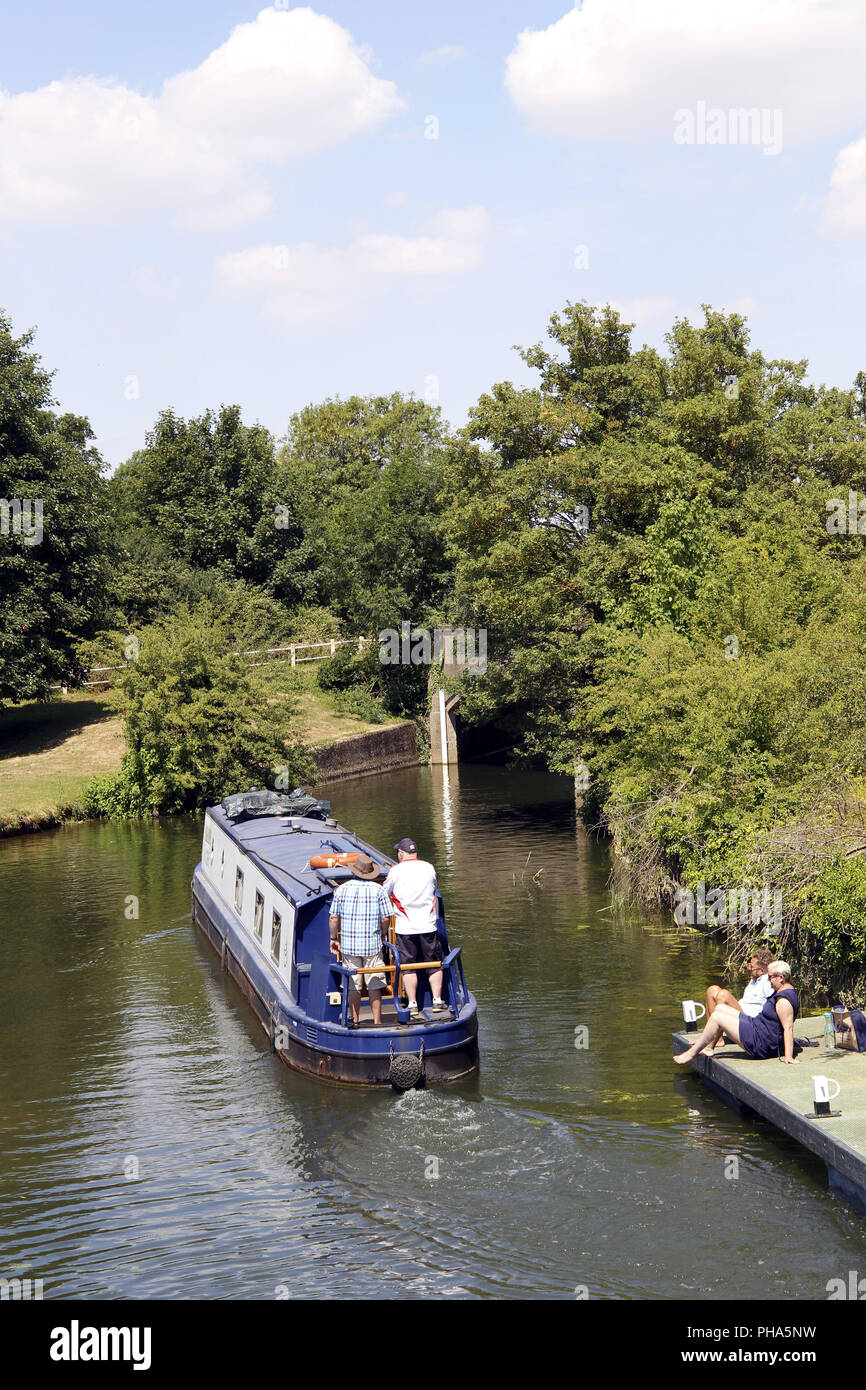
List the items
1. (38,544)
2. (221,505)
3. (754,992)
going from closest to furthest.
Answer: (754,992), (38,544), (221,505)

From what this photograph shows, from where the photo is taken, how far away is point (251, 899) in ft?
64.1

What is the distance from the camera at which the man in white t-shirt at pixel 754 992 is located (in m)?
14.2

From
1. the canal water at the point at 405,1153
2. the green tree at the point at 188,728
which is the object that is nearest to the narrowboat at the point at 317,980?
the canal water at the point at 405,1153

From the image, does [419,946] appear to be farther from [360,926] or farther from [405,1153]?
[405,1153]

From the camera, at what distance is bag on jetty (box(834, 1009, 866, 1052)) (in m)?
13.8

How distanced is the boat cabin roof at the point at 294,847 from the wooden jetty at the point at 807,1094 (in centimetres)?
502

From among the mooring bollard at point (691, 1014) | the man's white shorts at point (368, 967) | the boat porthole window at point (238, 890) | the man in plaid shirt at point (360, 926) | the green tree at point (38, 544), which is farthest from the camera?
the green tree at point (38, 544)

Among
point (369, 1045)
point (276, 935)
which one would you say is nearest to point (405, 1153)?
point (369, 1045)

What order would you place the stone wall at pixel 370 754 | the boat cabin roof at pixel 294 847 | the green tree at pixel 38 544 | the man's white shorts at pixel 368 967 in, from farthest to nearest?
the stone wall at pixel 370 754 → the green tree at pixel 38 544 → the boat cabin roof at pixel 294 847 → the man's white shorts at pixel 368 967

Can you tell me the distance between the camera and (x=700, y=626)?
26.5 metres

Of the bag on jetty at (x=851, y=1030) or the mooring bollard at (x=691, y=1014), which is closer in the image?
the bag on jetty at (x=851, y=1030)

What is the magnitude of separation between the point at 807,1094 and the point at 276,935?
7507mm

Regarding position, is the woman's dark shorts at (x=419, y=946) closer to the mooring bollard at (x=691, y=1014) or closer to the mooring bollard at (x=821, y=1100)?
the mooring bollard at (x=691, y=1014)

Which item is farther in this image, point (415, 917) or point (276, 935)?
point (276, 935)
